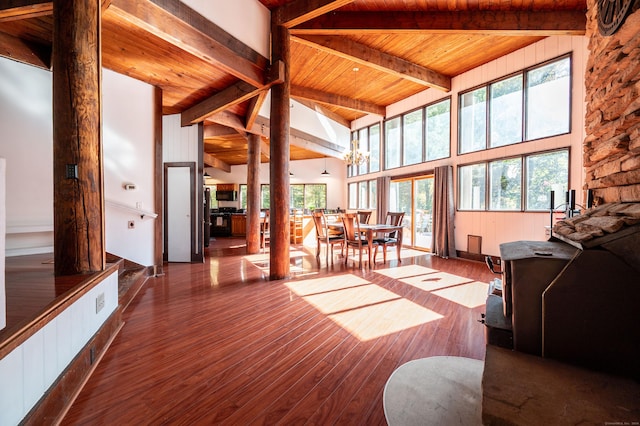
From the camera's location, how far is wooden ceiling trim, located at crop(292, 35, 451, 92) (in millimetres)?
4609

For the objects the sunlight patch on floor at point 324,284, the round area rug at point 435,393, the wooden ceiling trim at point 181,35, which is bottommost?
the sunlight patch on floor at point 324,284

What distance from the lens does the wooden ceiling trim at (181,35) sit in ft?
8.39

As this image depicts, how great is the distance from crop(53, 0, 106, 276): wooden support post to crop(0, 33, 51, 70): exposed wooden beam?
2024 mm

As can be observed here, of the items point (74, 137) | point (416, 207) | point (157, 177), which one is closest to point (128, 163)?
point (157, 177)

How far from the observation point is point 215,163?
10.0 metres

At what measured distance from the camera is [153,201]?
174 inches

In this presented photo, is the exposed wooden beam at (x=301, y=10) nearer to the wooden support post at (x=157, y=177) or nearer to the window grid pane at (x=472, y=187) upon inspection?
the wooden support post at (x=157, y=177)

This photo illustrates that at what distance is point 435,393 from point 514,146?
5.20m

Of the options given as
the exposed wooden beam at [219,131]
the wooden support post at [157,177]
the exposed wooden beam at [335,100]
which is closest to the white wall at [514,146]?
the exposed wooden beam at [335,100]

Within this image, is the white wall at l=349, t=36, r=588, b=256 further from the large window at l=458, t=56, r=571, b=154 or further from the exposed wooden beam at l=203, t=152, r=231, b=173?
the exposed wooden beam at l=203, t=152, r=231, b=173

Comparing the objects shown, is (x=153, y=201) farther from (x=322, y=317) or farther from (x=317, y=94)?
(x=317, y=94)

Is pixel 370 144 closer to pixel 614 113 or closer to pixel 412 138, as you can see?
pixel 412 138

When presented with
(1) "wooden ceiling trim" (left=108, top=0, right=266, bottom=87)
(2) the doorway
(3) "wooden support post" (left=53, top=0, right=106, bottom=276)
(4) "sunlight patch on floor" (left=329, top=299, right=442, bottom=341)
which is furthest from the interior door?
(2) the doorway

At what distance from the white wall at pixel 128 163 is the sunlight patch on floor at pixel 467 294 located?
4.38 m
